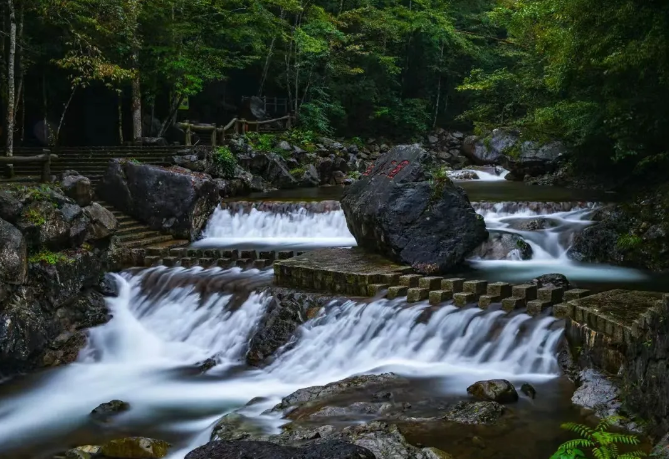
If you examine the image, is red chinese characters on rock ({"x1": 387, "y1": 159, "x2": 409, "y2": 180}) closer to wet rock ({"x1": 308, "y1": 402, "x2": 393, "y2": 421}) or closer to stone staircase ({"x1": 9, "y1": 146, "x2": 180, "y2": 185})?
wet rock ({"x1": 308, "y1": 402, "x2": 393, "y2": 421})

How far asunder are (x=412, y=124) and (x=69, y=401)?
29.6 m

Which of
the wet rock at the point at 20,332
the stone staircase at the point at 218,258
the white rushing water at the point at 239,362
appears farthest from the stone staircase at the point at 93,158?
the white rushing water at the point at 239,362

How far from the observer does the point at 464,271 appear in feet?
38.5

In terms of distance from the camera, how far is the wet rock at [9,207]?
1064 cm

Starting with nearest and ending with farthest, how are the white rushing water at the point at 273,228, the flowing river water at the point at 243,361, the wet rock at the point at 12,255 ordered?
1. the flowing river water at the point at 243,361
2. the wet rock at the point at 12,255
3. the white rushing water at the point at 273,228

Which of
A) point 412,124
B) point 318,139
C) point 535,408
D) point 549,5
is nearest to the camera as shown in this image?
point 535,408

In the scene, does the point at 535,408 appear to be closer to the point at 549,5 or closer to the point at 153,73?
the point at 549,5

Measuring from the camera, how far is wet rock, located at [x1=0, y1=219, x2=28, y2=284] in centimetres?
999

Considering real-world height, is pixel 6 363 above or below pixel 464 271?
below

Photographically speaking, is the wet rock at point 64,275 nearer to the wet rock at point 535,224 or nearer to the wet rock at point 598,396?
the wet rock at point 598,396

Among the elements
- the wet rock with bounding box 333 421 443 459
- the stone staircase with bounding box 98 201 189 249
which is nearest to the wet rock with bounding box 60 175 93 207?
the stone staircase with bounding box 98 201 189 249

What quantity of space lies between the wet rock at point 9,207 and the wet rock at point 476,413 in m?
8.51

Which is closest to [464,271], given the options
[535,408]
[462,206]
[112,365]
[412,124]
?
[462,206]

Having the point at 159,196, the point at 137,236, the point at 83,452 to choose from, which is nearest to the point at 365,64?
the point at 159,196
